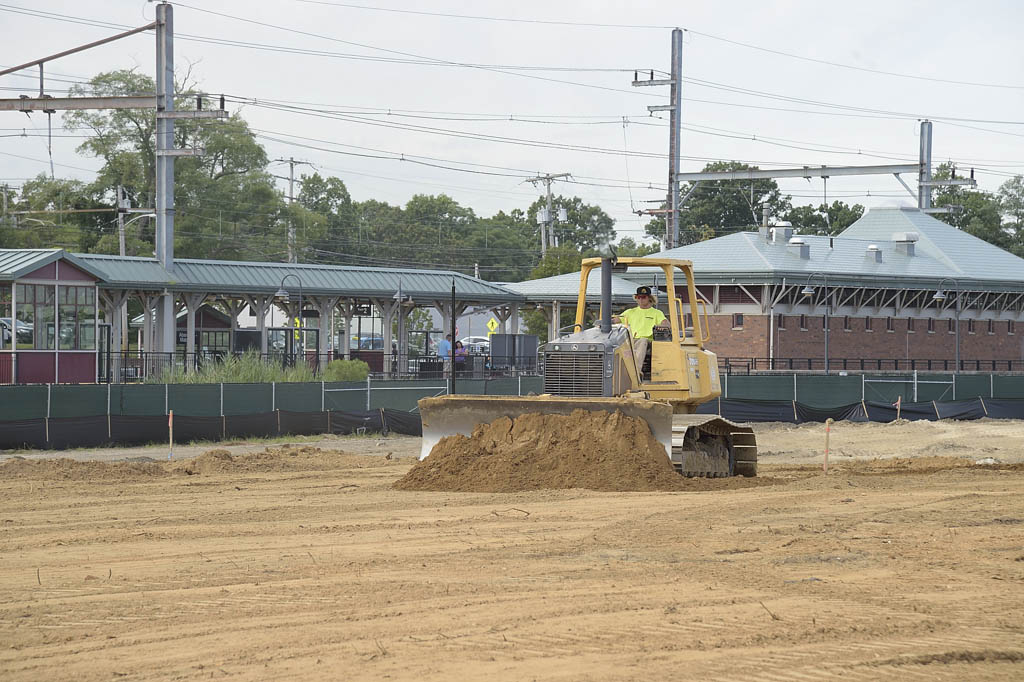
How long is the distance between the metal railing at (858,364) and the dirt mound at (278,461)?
24.1 meters

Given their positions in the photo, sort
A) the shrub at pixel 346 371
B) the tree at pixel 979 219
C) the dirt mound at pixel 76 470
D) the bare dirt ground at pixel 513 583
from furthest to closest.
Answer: the tree at pixel 979 219 < the shrub at pixel 346 371 < the dirt mound at pixel 76 470 < the bare dirt ground at pixel 513 583

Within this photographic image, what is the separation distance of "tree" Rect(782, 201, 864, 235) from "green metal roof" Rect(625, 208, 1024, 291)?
122ft

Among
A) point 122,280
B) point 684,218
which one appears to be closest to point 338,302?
point 122,280

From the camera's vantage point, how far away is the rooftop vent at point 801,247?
181ft

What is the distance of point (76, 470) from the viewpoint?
67.3 feet

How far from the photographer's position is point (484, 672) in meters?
7.50

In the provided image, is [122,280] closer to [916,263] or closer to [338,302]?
[338,302]

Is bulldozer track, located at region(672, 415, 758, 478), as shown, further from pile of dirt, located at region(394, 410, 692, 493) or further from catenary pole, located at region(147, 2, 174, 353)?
catenary pole, located at region(147, 2, 174, 353)

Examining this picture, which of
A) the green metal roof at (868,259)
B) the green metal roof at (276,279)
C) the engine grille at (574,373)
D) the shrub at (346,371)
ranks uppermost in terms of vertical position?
the green metal roof at (868,259)

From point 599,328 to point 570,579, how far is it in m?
7.90

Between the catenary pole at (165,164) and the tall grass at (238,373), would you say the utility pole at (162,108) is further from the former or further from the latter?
the tall grass at (238,373)

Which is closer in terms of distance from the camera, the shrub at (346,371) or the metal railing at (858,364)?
the shrub at (346,371)

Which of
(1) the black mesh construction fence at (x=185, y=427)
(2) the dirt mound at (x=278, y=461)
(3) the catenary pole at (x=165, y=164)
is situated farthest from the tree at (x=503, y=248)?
(2) the dirt mound at (x=278, y=461)

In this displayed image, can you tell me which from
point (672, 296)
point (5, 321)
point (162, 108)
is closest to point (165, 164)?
point (162, 108)
